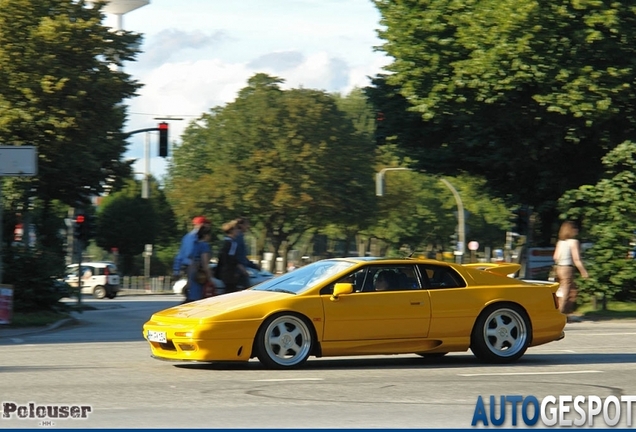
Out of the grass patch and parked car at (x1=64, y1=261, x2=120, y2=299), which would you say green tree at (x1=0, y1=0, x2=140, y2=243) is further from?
parked car at (x1=64, y1=261, x2=120, y2=299)

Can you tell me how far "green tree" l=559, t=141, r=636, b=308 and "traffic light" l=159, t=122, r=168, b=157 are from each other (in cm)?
1501

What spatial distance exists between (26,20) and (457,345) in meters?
19.4

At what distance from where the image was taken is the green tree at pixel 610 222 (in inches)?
971

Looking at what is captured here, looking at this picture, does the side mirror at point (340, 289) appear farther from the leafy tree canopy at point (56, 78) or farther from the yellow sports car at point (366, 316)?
the leafy tree canopy at point (56, 78)

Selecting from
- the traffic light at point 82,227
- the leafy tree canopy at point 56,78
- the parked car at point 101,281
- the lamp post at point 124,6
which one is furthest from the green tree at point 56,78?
the lamp post at point 124,6

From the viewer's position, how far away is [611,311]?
2405cm

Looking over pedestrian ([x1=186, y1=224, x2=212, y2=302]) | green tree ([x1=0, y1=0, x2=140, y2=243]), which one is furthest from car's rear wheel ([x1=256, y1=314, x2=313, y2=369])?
green tree ([x1=0, y1=0, x2=140, y2=243])

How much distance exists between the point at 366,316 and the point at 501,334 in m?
1.72

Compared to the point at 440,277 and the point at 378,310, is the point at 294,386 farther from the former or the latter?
the point at 440,277

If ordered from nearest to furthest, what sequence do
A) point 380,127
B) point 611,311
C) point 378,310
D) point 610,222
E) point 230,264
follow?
point 378,310 < point 230,264 < point 611,311 < point 610,222 < point 380,127

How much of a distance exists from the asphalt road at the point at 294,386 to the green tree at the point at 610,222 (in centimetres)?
913

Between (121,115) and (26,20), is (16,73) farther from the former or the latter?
(121,115)

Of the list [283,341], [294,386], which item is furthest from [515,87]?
[294,386]

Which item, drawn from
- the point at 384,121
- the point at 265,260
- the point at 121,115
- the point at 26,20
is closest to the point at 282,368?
the point at 26,20
